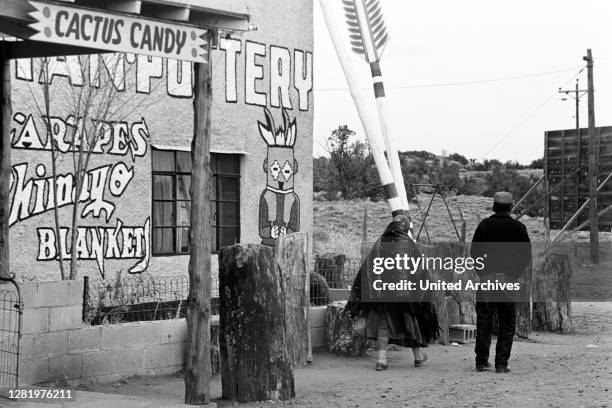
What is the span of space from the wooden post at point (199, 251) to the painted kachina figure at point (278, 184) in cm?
818

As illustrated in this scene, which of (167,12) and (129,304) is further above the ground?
(167,12)

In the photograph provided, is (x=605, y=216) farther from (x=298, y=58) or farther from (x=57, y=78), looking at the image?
(x=57, y=78)

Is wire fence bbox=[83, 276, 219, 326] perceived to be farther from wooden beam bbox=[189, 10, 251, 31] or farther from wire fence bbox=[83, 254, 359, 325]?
wooden beam bbox=[189, 10, 251, 31]

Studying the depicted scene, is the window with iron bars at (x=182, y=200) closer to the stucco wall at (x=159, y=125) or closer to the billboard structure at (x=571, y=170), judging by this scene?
the stucco wall at (x=159, y=125)

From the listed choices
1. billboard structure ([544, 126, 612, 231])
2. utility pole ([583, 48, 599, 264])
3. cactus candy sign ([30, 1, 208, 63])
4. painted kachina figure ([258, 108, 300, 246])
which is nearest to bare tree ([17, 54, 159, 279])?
painted kachina figure ([258, 108, 300, 246])

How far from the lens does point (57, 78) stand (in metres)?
13.6

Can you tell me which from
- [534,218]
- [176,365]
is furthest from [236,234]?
[534,218]

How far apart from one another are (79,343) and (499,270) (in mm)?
4803

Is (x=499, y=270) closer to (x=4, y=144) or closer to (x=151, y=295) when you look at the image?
(x=151, y=295)

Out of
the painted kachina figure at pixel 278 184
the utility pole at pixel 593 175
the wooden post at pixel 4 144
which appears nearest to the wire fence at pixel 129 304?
the wooden post at pixel 4 144

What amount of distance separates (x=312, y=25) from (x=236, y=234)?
422 centimetres

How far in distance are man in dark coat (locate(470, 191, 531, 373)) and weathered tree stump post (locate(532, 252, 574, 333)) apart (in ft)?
14.8

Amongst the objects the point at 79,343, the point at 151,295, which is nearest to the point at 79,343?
the point at 79,343

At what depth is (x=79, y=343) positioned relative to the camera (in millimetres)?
9828
